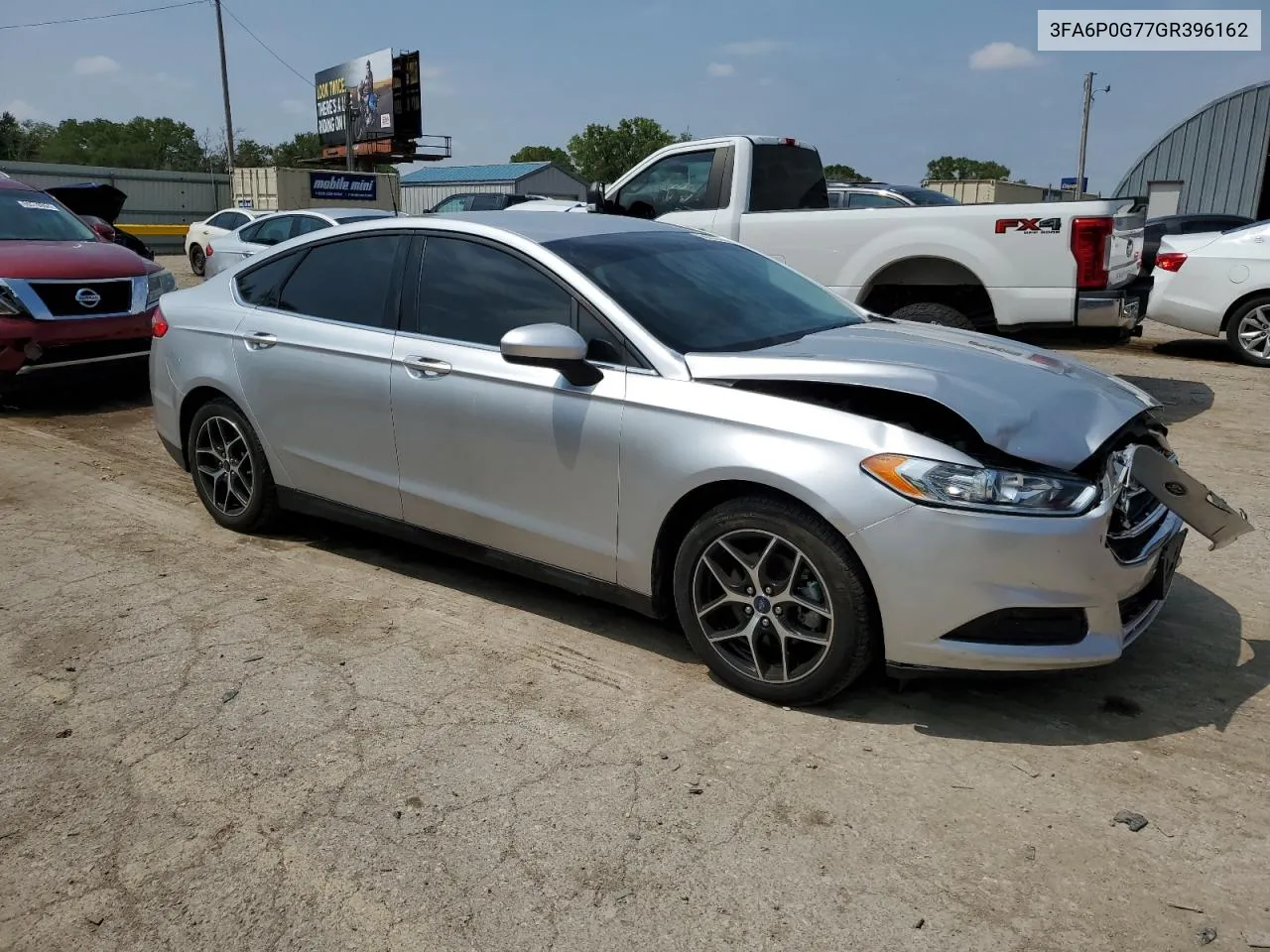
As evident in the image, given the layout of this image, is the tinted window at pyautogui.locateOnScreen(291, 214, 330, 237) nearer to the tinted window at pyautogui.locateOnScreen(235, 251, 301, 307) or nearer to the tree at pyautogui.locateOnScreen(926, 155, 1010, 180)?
the tinted window at pyautogui.locateOnScreen(235, 251, 301, 307)

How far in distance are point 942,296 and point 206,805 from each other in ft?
22.1

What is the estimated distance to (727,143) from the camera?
8.88 meters

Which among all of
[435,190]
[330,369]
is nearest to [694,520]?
[330,369]

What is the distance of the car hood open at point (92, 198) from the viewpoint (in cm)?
1499

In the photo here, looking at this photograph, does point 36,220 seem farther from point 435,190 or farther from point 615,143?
point 615,143

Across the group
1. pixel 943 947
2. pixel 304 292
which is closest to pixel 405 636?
pixel 304 292

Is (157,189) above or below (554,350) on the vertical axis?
above

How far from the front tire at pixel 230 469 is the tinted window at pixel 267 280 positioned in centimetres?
55

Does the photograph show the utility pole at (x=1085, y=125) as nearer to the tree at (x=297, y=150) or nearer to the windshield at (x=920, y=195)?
the windshield at (x=920, y=195)

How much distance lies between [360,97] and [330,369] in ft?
177

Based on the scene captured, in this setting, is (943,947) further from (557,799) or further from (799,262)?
(799,262)

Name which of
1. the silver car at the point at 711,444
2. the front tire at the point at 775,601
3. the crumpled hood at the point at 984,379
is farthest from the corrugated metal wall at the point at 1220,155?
the front tire at the point at 775,601

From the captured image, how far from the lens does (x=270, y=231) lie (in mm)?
15781

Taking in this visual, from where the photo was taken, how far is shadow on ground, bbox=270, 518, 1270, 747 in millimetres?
3359
